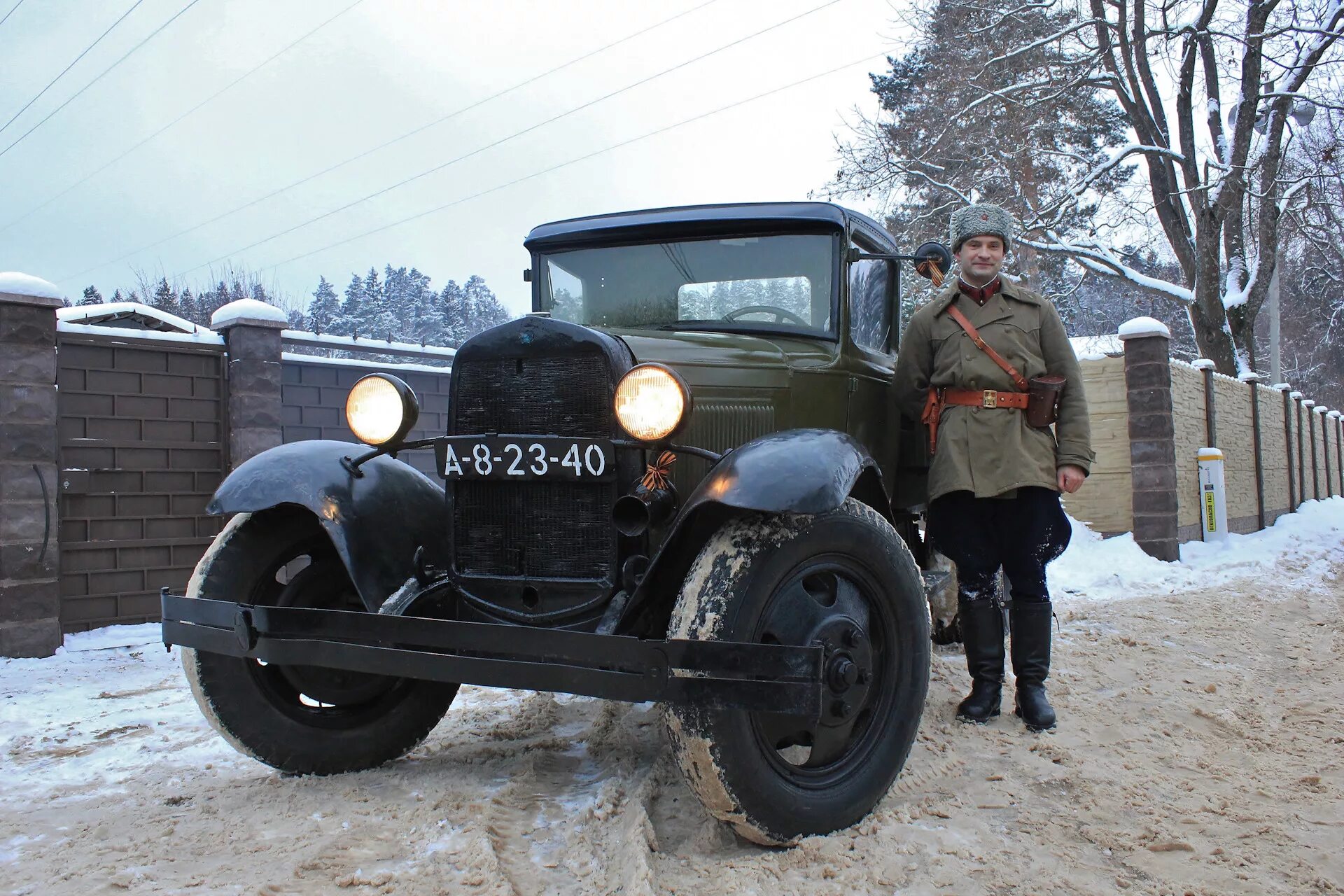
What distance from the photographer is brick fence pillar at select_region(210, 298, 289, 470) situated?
20.7 ft

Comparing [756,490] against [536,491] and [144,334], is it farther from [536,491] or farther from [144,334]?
[144,334]

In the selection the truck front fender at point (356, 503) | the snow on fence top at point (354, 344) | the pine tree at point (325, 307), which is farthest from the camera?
the pine tree at point (325, 307)

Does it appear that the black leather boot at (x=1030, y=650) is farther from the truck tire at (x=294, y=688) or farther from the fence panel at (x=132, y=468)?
the fence panel at (x=132, y=468)

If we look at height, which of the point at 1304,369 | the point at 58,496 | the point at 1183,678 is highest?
the point at 1304,369

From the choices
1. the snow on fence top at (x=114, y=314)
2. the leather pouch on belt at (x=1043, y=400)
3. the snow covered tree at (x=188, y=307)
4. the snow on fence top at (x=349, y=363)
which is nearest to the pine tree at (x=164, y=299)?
the snow covered tree at (x=188, y=307)

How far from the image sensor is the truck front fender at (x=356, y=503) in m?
2.99

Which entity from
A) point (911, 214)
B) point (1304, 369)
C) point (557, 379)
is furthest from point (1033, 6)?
point (1304, 369)

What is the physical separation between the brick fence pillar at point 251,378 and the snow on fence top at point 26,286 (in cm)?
108

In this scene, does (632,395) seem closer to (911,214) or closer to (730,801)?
(730,801)

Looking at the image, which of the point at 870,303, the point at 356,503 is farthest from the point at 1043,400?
the point at 356,503

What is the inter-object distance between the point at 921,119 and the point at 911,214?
185 centimetres

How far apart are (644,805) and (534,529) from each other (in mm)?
873

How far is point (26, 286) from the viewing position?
5312 millimetres

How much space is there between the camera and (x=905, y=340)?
3855 mm
